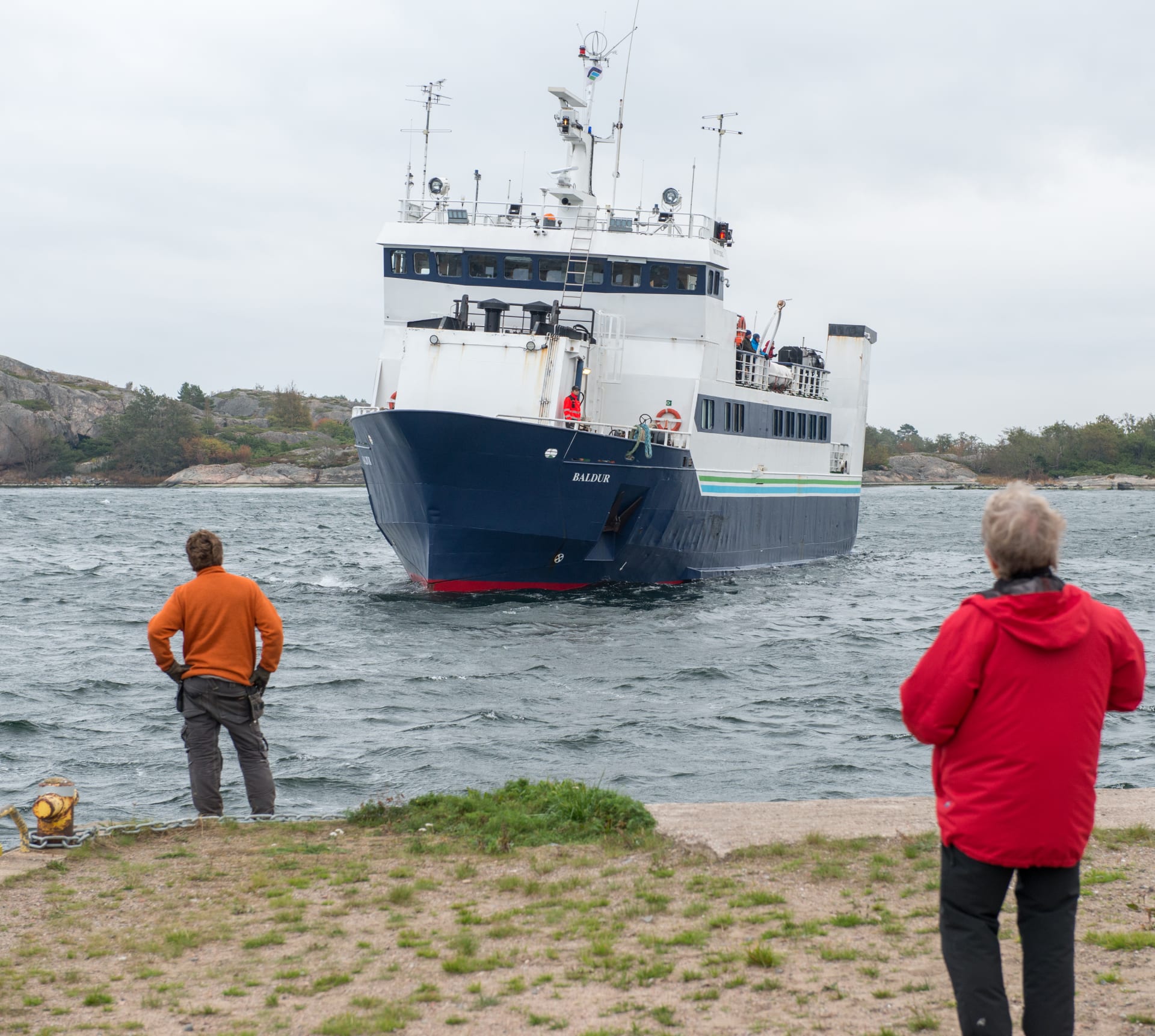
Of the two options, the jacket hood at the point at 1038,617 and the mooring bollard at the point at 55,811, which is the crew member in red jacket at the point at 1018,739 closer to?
the jacket hood at the point at 1038,617

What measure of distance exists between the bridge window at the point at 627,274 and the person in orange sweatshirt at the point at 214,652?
2033 cm

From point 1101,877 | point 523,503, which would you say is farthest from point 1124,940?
point 523,503

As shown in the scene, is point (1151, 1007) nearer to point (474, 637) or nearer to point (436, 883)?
point (436, 883)

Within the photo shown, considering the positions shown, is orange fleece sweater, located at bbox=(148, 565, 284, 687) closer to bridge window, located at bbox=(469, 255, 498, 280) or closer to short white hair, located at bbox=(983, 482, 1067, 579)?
short white hair, located at bbox=(983, 482, 1067, 579)

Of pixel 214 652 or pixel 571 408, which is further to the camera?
pixel 571 408

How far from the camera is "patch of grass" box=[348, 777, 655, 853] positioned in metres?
7.80

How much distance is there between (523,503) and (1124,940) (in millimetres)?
17775

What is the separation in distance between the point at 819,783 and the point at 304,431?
130m

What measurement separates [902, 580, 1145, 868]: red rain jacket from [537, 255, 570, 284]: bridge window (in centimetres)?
2413

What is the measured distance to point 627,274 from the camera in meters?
27.4

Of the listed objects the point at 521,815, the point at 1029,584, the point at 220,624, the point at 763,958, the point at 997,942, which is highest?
the point at 1029,584

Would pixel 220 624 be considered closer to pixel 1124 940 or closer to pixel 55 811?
pixel 55 811

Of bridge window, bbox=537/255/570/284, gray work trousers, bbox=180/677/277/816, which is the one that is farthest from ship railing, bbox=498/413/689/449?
gray work trousers, bbox=180/677/277/816

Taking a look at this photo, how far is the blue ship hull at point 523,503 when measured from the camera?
22031 millimetres
